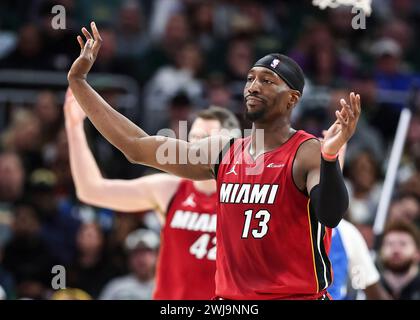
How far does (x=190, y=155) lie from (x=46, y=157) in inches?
208

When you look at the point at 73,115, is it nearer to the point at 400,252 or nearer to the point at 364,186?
the point at 400,252

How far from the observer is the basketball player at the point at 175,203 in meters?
6.78

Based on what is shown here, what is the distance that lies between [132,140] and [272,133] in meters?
0.75

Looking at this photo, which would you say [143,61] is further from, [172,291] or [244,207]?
[244,207]

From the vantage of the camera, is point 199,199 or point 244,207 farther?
point 199,199

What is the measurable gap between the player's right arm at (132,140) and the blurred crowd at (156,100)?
3.08 m

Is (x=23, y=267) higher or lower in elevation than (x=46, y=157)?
lower

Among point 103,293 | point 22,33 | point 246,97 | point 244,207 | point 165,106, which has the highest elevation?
point 22,33

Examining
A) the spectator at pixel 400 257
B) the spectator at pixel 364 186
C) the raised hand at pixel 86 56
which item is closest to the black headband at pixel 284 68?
the raised hand at pixel 86 56

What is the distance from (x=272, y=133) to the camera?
5461 mm

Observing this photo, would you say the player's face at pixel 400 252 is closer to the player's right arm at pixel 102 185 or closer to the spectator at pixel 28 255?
the player's right arm at pixel 102 185

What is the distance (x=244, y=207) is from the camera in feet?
17.4
